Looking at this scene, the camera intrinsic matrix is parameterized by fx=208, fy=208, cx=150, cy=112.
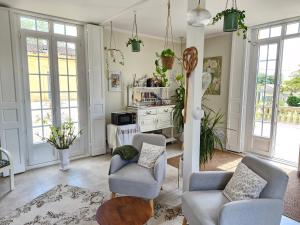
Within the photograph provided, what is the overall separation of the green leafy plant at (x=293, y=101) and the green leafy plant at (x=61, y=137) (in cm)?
526

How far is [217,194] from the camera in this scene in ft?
6.36

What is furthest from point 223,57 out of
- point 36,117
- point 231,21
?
point 36,117

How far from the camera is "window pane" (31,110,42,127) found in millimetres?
3581

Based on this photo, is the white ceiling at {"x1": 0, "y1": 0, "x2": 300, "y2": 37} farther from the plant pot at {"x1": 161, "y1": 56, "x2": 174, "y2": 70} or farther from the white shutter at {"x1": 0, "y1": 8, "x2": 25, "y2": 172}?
the plant pot at {"x1": 161, "y1": 56, "x2": 174, "y2": 70}

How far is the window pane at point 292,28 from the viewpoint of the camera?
366 cm

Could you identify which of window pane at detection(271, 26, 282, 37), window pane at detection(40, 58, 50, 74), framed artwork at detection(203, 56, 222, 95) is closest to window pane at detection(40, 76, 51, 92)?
Answer: window pane at detection(40, 58, 50, 74)

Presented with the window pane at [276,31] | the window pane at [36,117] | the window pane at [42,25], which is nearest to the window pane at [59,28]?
the window pane at [42,25]

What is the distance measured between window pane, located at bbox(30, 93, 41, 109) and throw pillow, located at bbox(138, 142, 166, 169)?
2111mm

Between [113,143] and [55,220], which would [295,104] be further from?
[55,220]

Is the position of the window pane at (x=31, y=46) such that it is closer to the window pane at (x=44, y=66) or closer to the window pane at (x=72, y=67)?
the window pane at (x=44, y=66)

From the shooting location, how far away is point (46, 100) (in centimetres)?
368

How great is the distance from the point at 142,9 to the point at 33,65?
2030 mm

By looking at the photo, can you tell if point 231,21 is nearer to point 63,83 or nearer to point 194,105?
point 194,105

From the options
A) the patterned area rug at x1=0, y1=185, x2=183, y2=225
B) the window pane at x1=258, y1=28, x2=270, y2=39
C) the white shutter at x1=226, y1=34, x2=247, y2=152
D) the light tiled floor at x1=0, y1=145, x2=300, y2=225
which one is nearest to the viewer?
the patterned area rug at x1=0, y1=185, x2=183, y2=225
